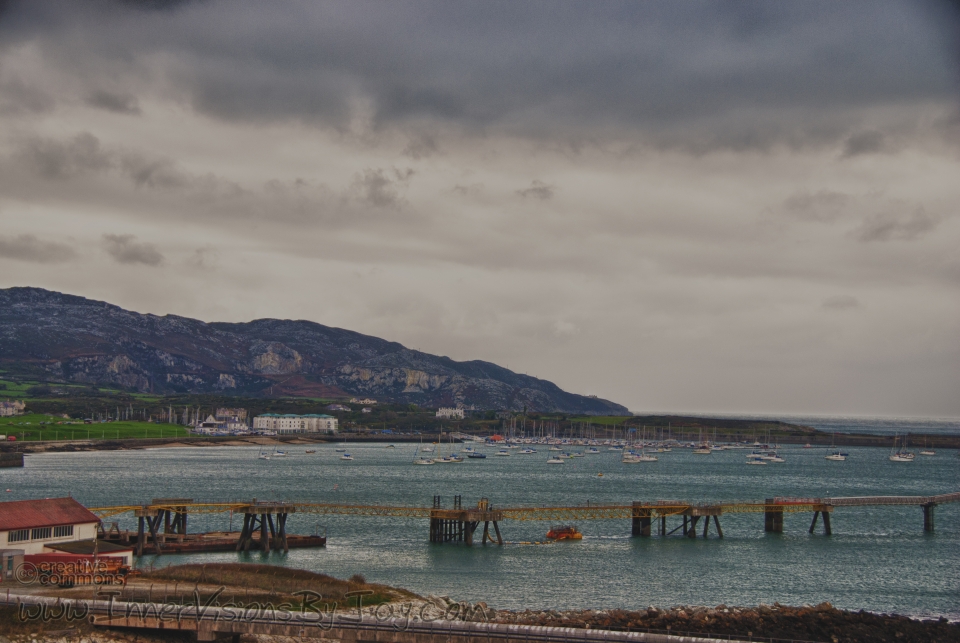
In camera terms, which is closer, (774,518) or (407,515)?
(407,515)

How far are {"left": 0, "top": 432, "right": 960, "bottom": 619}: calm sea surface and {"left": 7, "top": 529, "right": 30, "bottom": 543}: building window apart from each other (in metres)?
16.5

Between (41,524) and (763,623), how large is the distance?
130 ft

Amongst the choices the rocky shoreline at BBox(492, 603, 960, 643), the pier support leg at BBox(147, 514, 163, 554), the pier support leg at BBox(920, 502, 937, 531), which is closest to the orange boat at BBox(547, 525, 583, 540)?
the rocky shoreline at BBox(492, 603, 960, 643)

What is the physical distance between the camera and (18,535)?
53406 mm

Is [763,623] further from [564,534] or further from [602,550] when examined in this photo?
[564,534]

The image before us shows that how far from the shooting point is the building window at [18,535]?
173 ft

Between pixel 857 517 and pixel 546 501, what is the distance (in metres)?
35.5

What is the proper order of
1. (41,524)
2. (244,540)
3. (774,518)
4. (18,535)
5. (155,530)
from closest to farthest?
(18,535)
(41,524)
(155,530)
(244,540)
(774,518)

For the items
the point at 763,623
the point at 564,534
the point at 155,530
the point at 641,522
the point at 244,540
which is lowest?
the point at 244,540

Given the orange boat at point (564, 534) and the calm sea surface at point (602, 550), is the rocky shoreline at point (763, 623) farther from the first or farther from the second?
the orange boat at point (564, 534)

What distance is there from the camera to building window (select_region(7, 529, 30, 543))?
173 feet

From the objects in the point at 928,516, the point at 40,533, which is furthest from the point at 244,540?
the point at 928,516

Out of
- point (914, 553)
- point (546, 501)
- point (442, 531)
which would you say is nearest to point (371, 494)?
point (546, 501)

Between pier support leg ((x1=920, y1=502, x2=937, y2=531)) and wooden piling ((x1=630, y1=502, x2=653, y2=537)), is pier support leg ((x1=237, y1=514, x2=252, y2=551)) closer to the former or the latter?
wooden piling ((x1=630, y1=502, x2=653, y2=537))
